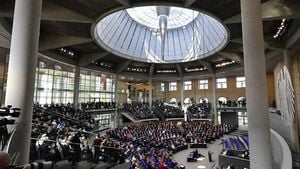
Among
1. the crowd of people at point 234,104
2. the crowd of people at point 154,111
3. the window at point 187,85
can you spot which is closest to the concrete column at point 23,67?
the crowd of people at point 154,111

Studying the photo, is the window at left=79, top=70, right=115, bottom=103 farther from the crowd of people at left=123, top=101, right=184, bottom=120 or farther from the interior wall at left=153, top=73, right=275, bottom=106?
the interior wall at left=153, top=73, right=275, bottom=106

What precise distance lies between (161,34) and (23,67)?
22.5 meters

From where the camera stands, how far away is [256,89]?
7273mm

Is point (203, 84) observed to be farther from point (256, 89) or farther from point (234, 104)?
point (256, 89)

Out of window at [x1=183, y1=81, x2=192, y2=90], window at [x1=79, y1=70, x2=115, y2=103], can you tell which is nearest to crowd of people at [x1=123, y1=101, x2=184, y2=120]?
window at [x1=79, y1=70, x2=115, y2=103]

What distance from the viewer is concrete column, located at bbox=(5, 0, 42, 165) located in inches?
227

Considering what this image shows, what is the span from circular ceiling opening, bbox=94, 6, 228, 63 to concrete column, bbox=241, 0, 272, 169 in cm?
1377

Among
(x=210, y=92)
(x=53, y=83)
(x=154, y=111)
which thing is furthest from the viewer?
(x=210, y=92)

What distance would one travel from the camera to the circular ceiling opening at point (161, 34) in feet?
76.3

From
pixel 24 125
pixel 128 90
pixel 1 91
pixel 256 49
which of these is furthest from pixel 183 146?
Result: pixel 128 90

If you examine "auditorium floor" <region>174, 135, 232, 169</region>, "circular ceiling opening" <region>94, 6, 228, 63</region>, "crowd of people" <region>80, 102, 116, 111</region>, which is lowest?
"auditorium floor" <region>174, 135, 232, 169</region>

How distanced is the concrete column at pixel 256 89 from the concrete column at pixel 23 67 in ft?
24.9

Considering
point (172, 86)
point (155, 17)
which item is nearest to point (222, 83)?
point (172, 86)

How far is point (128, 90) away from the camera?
41.5m
